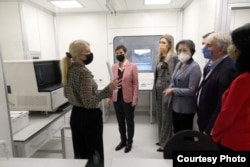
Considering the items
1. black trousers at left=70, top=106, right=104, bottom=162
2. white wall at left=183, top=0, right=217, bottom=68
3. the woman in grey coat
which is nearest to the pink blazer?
the woman in grey coat

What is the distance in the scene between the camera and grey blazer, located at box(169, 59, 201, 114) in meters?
2.00

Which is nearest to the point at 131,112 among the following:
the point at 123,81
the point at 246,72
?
the point at 123,81

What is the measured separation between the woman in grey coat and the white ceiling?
69.5 inches

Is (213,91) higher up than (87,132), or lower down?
higher up

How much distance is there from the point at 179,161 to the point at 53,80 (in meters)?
1.93

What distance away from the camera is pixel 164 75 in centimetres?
253

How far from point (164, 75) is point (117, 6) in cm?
206

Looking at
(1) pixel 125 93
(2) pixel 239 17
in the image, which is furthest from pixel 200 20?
(1) pixel 125 93

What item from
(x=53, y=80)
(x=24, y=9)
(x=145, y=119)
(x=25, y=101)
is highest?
(x=24, y=9)

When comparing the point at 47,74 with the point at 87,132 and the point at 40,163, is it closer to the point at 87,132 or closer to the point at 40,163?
the point at 87,132

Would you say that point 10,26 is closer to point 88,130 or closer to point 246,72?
point 88,130

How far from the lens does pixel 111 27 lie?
427cm

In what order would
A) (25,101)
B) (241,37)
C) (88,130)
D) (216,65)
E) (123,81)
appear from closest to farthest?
(241,37) < (216,65) < (88,130) < (25,101) < (123,81)

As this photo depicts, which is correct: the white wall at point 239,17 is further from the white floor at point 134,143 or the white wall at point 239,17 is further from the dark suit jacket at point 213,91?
the white floor at point 134,143
